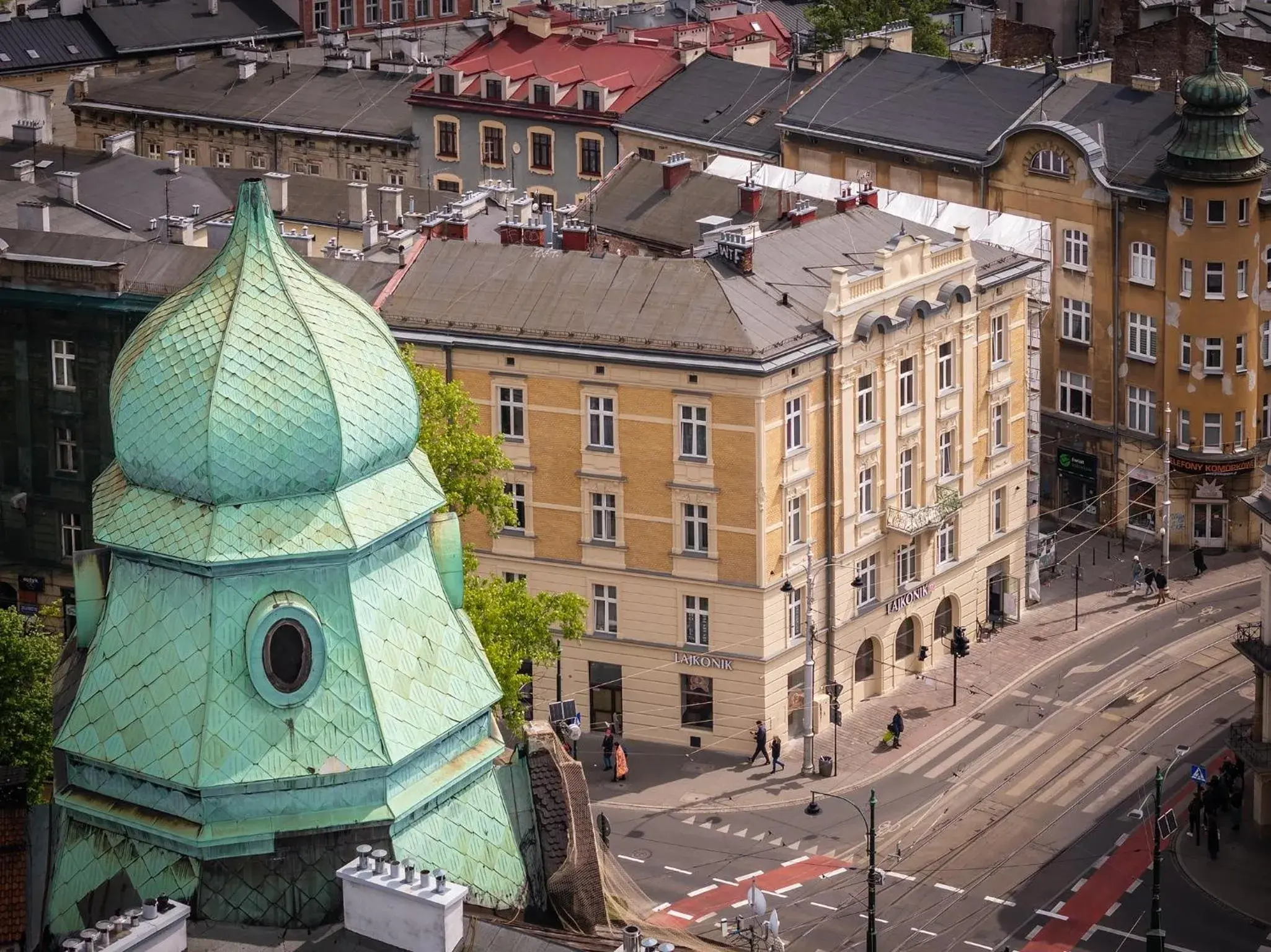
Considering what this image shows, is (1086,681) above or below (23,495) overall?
below

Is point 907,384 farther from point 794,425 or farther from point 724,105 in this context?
point 724,105

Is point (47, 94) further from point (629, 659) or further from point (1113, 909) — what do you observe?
point (1113, 909)

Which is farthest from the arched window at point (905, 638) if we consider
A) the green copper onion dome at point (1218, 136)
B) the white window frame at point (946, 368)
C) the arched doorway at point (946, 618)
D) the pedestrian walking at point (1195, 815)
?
the green copper onion dome at point (1218, 136)

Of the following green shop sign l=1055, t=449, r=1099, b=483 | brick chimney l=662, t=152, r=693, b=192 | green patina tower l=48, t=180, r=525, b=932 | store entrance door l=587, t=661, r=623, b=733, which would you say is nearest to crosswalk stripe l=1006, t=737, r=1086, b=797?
store entrance door l=587, t=661, r=623, b=733

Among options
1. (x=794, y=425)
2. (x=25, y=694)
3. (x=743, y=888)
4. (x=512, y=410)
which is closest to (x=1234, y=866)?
(x=743, y=888)

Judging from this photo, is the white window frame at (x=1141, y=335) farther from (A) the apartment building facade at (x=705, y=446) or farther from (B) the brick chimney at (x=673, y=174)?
(B) the brick chimney at (x=673, y=174)

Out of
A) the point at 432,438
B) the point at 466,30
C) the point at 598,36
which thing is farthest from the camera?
the point at 466,30

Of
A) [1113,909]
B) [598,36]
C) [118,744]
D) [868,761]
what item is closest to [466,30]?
[598,36]
